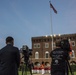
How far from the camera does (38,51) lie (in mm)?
96938

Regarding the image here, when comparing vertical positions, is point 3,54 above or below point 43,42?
below

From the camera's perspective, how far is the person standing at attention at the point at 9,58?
29.0 ft

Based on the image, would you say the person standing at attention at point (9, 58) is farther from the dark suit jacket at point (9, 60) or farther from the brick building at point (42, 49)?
the brick building at point (42, 49)

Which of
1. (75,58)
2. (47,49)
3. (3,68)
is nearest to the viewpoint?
(3,68)

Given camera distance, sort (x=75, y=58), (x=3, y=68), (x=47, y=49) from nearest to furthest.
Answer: (x=3, y=68)
(x=75, y=58)
(x=47, y=49)

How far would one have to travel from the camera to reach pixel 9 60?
29.2 ft

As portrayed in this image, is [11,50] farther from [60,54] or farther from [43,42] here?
[43,42]

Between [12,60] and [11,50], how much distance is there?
315 millimetres

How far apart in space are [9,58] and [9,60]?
6cm

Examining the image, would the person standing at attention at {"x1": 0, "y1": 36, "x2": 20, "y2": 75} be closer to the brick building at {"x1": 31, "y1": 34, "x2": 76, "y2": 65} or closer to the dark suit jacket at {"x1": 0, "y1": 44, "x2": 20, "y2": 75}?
the dark suit jacket at {"x1": 0, "y1": 44, "x2": 20, "y2": 75}

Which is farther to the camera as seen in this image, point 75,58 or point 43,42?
point 43,42

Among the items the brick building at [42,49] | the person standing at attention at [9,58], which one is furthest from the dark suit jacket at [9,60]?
the brick building at [42,49]

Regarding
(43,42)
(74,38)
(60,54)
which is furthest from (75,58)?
(60,54)

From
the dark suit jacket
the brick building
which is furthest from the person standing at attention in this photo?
the brick building
